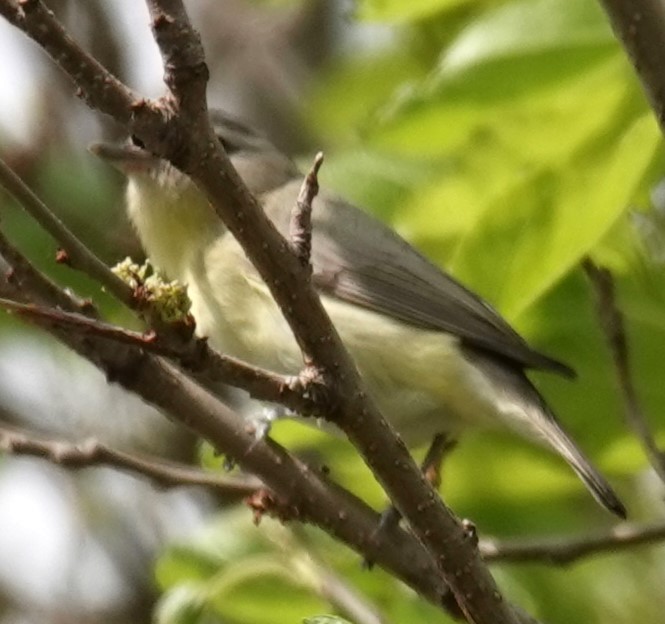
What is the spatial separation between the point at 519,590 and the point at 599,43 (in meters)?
0.73

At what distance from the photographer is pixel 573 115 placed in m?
1.73

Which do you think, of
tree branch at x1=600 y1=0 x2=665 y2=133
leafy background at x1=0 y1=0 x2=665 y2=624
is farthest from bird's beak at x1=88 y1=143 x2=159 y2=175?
tree branch at x1=600 y1=0 x2=665 y2=133

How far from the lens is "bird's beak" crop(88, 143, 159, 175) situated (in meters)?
2.22

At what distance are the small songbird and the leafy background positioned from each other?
0.06 m

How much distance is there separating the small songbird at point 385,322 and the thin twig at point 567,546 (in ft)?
0.78

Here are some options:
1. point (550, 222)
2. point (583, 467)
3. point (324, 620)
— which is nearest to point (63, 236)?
point (324, 620)

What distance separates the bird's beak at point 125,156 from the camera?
2.22 m

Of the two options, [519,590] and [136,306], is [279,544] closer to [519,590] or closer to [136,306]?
[519,590]

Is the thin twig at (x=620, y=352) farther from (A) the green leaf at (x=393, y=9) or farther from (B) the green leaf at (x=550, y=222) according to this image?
(A) the green leaf at (x=393, y=9)

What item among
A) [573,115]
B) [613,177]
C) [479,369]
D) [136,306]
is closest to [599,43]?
[573,115]

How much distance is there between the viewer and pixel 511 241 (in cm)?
161

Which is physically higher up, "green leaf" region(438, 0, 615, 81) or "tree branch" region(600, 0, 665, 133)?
"tree branch" region(600, 0, 665, 133)

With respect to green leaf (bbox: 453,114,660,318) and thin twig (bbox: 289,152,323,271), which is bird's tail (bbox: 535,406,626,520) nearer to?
green leaf (bbox: 453,114,660,318)

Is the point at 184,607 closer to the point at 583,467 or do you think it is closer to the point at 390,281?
the point at 583,467
